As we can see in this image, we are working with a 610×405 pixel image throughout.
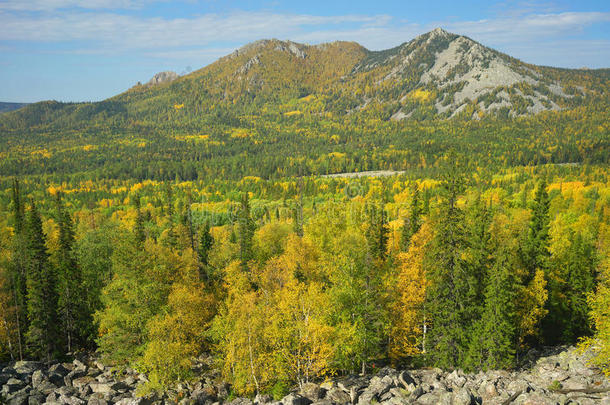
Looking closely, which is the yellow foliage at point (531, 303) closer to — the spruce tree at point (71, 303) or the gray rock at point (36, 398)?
the gray rock at point (36, 398)

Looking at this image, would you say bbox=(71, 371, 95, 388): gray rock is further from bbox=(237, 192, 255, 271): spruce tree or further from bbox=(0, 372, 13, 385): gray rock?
bbox=(237, 192, 255, 271): spruce tree

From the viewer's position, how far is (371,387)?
31.6 m

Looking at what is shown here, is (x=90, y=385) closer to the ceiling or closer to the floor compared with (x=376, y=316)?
closer to the floor

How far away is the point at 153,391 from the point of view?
38406mm

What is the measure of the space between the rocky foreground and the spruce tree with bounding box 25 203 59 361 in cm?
426

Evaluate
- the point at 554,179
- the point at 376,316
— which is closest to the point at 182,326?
the point at 376,316

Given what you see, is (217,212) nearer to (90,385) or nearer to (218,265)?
(218,265)

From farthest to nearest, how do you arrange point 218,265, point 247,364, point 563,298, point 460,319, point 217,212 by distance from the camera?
point 217,212
point 218,265
point 563,298
point 460,319
point 247,364

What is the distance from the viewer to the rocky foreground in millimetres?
28328

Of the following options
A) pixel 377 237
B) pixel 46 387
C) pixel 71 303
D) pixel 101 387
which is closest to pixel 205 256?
pixel 71 303

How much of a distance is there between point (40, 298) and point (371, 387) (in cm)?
4412

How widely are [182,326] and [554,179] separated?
186 m

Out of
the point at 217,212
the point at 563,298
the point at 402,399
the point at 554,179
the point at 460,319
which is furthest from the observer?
the point at 554,179

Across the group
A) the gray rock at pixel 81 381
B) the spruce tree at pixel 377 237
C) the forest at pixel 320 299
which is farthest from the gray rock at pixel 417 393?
the gray rock at pixel 81 381
